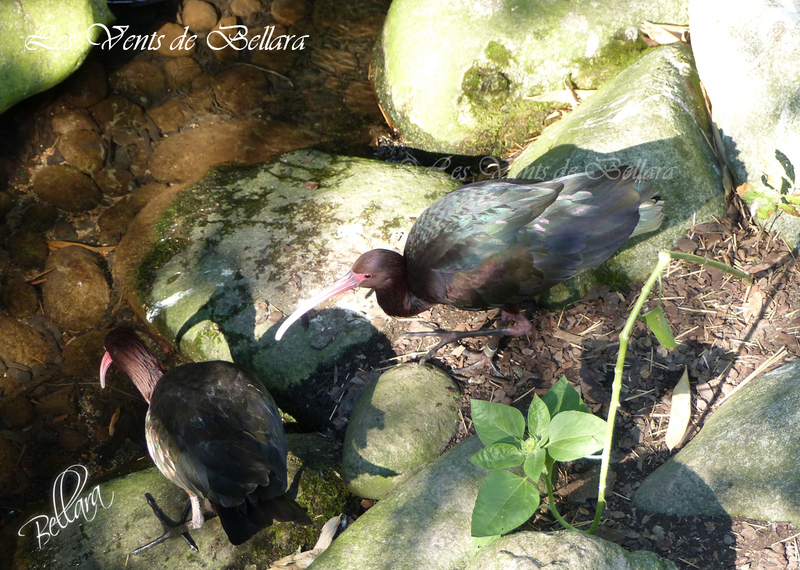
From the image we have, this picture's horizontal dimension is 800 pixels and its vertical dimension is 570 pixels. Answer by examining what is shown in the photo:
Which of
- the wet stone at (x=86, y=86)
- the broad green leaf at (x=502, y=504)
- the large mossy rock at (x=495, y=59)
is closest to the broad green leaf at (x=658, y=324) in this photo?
the broad green leaf at (x=502, y=504)

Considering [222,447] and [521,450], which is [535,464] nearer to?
[521,450]

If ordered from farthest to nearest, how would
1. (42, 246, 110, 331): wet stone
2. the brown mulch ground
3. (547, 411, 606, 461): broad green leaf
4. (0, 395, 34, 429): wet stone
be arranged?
(42, 246, 110, 331): wet stone < (0, 395, 34, 429): wet stone < the brown mulch ground < (547, 411, 606, 461): broad green leaf

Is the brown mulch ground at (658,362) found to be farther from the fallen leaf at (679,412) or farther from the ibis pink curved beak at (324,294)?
the ibis pink curved beak at (324,294)

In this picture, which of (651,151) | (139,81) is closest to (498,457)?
(651,151)

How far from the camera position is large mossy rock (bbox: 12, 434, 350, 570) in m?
2.88

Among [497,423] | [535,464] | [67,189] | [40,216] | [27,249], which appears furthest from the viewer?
[67,189]

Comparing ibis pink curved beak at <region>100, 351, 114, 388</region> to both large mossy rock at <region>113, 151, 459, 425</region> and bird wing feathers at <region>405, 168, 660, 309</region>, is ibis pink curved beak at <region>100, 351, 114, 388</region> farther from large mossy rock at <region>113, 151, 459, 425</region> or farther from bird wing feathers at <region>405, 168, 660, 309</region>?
bird wing feathers at <region>405, 168, 660, 309</region>

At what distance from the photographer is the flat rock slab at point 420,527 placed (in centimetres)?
250

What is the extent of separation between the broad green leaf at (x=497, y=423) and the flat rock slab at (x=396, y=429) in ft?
2.20

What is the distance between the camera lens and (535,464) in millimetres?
2334

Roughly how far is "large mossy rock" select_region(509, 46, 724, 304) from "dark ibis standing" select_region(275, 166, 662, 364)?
0.19 m

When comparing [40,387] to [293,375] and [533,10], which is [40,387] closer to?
[293,375]

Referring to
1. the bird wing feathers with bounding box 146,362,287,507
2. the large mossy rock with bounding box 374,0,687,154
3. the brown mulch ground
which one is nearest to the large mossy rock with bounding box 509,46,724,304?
the brown mulch ground

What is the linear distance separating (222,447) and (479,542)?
4.29ft
